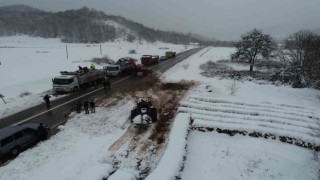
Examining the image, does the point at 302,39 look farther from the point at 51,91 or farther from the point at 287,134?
the point at 51,91

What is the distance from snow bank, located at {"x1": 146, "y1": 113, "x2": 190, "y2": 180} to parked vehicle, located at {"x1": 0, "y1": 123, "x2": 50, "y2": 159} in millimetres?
8432

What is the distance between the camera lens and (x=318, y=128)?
2141 centimetres

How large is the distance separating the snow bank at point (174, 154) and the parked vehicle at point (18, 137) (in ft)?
27.7

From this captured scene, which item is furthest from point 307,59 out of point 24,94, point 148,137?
point 24,94

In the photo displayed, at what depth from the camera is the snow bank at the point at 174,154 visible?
46.8 feet

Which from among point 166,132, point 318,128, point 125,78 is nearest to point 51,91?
point 125,78

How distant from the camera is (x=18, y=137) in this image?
16.8 m

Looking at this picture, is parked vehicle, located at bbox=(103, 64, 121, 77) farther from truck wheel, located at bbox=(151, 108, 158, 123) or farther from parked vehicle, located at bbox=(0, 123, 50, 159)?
parked vehicle, located at bbox=(0, 123, 50, 159)

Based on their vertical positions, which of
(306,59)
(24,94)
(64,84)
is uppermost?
(306,59)

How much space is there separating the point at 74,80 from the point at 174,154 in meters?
18.7

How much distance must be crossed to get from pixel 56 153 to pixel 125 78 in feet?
78.1

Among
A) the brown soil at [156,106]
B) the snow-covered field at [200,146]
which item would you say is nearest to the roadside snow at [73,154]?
the snow-covered field at [200,146]

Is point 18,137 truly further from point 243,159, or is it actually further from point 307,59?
point 307,59

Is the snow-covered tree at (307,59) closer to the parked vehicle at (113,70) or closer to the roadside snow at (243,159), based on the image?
the roadside snow at (243,159)
